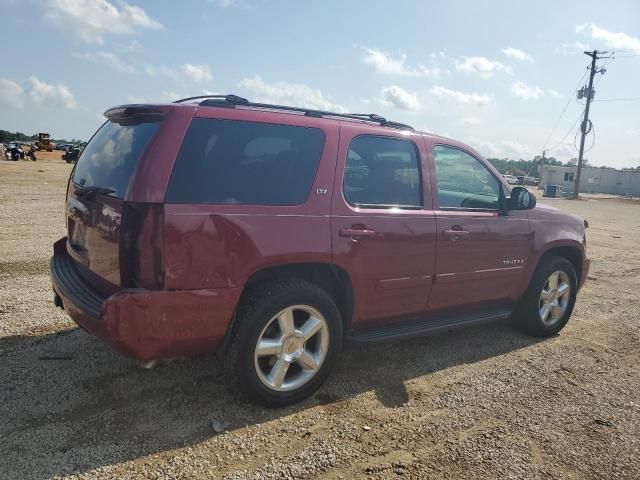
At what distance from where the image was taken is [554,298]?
507cm

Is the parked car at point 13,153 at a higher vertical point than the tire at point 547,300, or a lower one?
higher

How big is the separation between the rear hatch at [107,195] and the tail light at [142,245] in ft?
0.09

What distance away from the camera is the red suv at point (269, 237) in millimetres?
2803

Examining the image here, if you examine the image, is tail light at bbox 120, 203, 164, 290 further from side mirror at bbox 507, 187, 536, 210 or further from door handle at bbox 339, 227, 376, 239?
side mirror at bbox 507, 187, 536, 210

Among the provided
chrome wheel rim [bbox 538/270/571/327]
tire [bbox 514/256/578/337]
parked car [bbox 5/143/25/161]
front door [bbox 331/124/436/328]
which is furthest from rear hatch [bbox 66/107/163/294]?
parked car [bbox 5/143/25/161]

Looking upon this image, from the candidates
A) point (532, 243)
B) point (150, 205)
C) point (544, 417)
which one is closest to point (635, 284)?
point (532, 243)

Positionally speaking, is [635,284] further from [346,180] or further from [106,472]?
[106,472]

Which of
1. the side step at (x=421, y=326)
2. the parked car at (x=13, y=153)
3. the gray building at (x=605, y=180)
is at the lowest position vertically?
the side step at (x=421, y=326)

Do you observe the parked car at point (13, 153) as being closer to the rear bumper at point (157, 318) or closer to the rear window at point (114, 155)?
the rear window at point (114, 155)

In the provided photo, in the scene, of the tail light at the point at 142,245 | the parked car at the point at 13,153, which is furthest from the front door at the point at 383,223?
the parked car at the point at 13,153

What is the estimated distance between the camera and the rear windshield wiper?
3011 mm

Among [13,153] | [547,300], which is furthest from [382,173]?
[13,153]

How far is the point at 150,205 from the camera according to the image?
8.96 feet

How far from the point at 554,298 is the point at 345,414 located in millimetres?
2887
